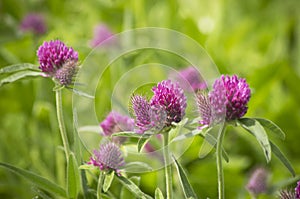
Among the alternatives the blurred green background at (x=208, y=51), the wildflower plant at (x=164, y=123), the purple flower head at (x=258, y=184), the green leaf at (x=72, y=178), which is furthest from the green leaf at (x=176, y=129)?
the blurred green background at (x=208, y=51)

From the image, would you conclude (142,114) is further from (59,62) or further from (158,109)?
(59,62)

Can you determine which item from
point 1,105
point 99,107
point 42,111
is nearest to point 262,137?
point 99,107

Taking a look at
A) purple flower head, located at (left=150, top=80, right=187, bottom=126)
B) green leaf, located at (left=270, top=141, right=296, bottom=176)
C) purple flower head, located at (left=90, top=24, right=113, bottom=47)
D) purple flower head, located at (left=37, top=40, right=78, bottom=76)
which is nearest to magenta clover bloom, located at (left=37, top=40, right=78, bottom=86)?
purple flower head, located at (left=37, top=40, right=78, bottom=76)

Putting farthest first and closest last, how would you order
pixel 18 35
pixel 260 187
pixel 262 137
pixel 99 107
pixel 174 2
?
pixel 174 2
pixel 18 35
pixel 99 107
pixel 260 187
pixel 262 137

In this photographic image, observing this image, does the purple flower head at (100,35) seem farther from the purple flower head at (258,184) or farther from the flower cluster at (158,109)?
the flower cluster at (158,109)

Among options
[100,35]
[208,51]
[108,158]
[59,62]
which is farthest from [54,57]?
[208,51]

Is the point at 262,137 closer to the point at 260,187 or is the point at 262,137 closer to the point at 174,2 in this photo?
the point at 260,187
